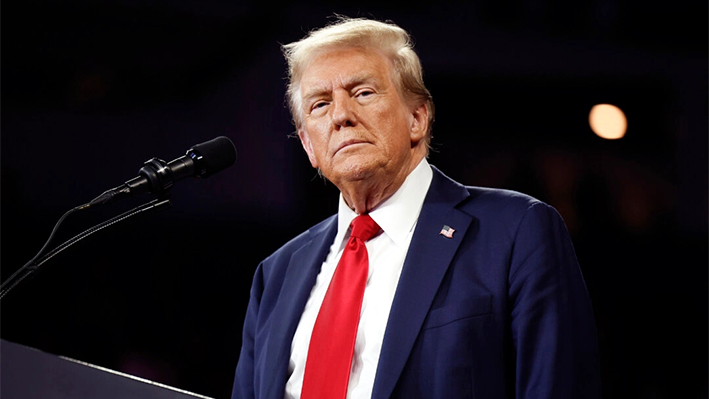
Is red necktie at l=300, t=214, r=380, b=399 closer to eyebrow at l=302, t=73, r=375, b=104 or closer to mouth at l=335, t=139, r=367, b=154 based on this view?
mouth at l=335, t=139, r=367, b=154

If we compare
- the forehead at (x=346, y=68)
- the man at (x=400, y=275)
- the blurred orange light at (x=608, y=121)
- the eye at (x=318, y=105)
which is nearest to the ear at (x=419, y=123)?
the man at (x=400, y=275)

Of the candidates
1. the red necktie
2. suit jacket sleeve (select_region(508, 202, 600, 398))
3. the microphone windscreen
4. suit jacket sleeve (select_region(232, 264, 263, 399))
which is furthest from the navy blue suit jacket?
the microphone windscreen

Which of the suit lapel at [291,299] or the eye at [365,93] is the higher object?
the eye at [365,93]

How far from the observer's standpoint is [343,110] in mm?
1632

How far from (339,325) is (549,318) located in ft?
1.48

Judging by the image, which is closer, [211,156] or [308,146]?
[211,156]

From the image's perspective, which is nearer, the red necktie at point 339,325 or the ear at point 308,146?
the red necktie at point 339,325

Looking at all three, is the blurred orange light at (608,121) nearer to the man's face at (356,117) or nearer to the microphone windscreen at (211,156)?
the man's face at (356,117)

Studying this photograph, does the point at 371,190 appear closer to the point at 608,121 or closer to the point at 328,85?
the point at 328,85

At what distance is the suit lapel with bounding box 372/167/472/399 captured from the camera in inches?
54.5

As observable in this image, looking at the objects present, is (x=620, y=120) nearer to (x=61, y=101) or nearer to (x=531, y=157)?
(x=531, y=157)

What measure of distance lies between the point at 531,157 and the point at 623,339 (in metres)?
0.61

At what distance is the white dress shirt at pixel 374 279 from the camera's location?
149 cm

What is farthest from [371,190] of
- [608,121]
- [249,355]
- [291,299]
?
[608,121]
